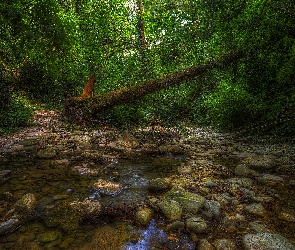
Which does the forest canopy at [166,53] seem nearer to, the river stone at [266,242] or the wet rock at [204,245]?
the river stone at [266,242]

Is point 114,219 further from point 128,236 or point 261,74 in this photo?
point 261,74

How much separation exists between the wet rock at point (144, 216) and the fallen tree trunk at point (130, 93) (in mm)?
5637

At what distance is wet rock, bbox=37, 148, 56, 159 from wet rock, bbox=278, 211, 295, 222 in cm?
511

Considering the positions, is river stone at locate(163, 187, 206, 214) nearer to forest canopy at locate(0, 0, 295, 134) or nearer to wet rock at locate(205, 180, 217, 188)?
wet rock at locate(205, 180, 217, 188)

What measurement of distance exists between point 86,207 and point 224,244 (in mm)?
2112

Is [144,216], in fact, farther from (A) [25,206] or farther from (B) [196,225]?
(A) [25,206]

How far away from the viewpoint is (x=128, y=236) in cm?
331

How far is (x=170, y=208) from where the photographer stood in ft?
12.5

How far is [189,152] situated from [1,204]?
4.85 m

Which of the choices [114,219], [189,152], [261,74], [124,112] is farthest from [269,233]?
[124,112]

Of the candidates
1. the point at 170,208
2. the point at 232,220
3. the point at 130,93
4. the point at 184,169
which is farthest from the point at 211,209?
the point at 130,93

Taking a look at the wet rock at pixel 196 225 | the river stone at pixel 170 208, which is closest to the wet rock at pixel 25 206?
the river stone at pixel 170 208

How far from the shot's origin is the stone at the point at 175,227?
11.3 ft

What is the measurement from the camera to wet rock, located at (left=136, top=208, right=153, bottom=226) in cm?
358
